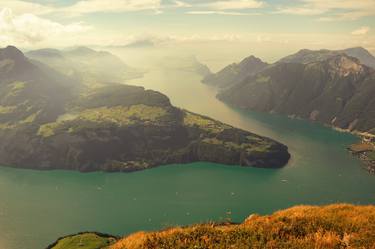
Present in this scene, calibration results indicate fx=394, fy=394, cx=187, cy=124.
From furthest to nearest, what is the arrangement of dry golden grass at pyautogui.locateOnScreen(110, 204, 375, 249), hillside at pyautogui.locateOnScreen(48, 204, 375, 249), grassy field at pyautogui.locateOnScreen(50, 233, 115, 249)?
grassy field at pyautogui.locateOnScreen(50, 233, 115, 249)
hillside at pyautogui.locateOnScreen(48, 204, 375, 249)
dry golden grass at pyautogui.locateOnScreen(110, 204, 375, 249)

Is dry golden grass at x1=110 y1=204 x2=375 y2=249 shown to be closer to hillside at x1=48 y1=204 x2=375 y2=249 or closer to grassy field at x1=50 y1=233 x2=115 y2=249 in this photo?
hillside at x1=48 y1=204 x2=375 y2=249

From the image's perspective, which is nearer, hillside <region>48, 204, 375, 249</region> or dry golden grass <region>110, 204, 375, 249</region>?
dry golden grass <region>110, 204, 375, 249</region>

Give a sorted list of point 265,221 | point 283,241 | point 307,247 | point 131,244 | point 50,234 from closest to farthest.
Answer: point 307,247 < point 283,241 < point 131,244 < point 265,221 < point 50,234

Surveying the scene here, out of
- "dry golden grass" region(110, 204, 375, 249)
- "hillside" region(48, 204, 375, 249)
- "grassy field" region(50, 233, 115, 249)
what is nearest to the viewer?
"dry golden grass" region(110, 204, 375, 249)

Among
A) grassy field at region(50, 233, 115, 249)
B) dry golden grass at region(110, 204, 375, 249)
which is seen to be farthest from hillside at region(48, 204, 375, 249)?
grassy field at region(50, 233, 115, 249)

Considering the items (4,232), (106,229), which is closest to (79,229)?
(106,229)

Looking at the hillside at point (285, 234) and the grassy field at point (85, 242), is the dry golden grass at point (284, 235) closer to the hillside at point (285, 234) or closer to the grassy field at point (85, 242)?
the hillside at point (285, 234)

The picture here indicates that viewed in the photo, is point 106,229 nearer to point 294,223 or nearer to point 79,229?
point 79,229

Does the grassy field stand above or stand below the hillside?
below
